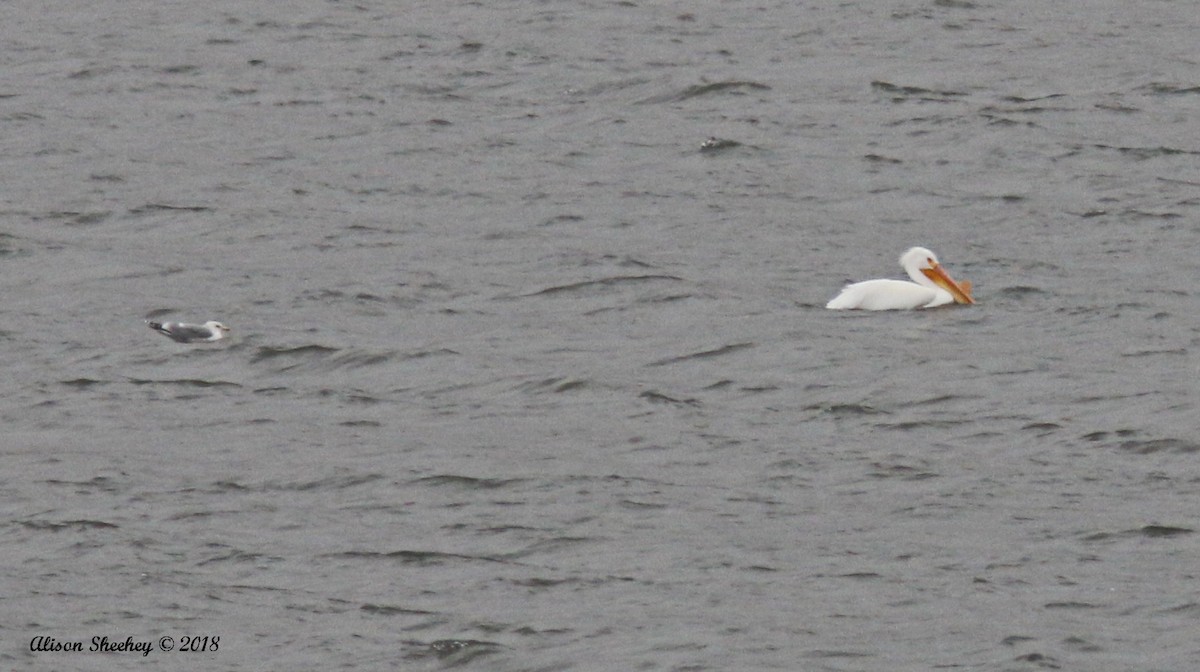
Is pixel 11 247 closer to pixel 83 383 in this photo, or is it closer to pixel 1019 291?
pixel 83 383

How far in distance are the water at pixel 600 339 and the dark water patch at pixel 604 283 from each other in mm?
25

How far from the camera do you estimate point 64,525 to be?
1021 cm

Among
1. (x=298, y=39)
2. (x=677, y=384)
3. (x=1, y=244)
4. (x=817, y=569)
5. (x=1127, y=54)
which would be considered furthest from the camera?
(x=298, y=39)

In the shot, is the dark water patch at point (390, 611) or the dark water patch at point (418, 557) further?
the dark water patch at point (418, 557)

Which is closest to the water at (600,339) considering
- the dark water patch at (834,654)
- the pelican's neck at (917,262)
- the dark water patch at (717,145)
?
the dark water patch at (834,654)

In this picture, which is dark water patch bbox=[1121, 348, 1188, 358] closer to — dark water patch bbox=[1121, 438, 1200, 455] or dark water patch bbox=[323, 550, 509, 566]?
dark water patch bbox=[1121, 438, 1200, 455]

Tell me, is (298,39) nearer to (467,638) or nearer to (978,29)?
(978,29)

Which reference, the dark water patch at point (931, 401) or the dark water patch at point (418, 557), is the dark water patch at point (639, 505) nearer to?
the dark water patch at point (418, 557)

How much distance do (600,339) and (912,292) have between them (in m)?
2.02

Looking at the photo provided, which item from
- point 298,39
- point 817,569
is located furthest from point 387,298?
point 298,39

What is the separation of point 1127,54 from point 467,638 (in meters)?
12.1

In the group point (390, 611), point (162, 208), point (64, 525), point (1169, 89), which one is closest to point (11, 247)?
point (162, 208)

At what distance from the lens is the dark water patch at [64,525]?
1018 cm

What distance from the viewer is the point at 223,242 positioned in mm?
15219
